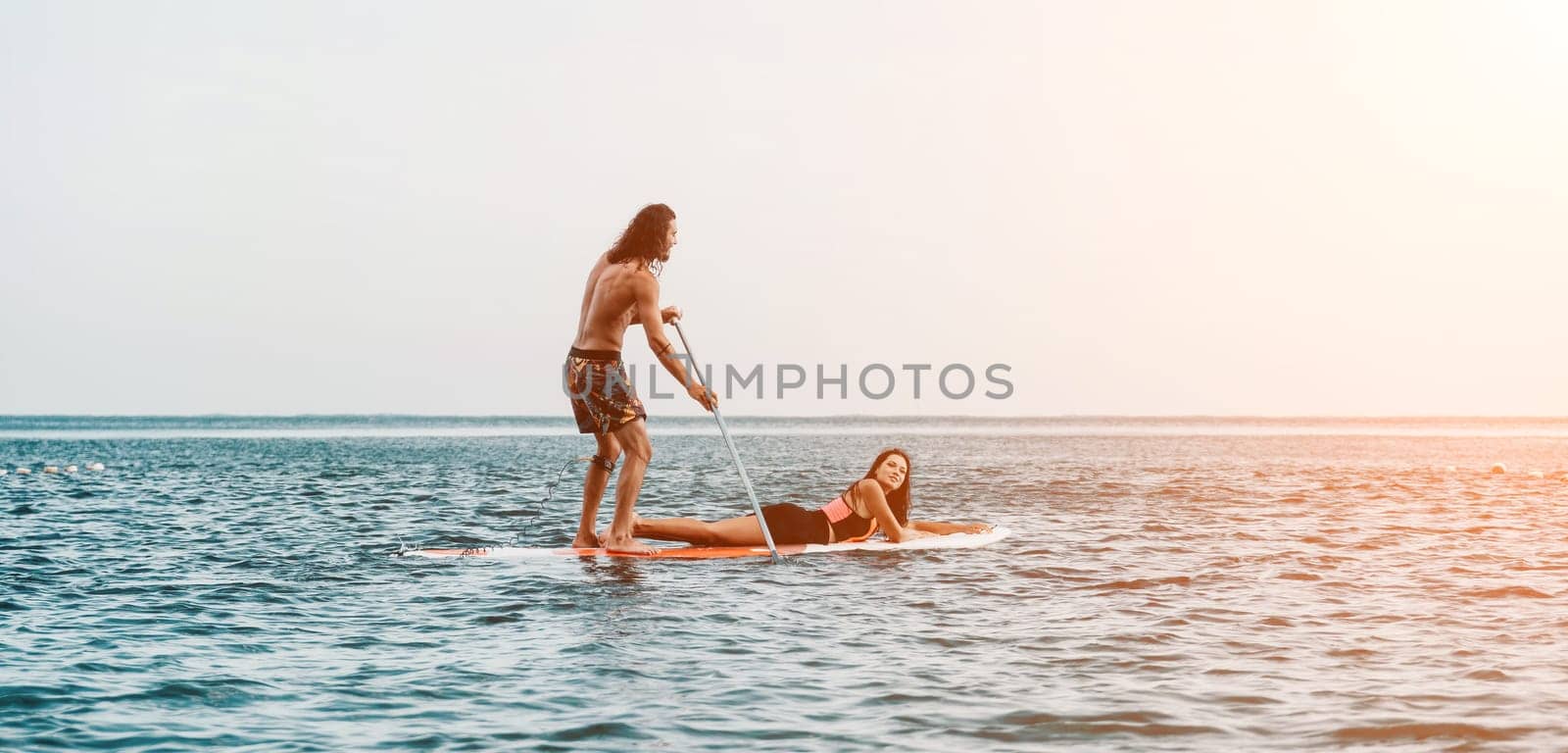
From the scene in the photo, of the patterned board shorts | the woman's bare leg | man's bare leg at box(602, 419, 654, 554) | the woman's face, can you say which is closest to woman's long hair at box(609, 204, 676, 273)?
the patterned board shorts

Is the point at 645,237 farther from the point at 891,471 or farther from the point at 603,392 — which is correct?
the point at 891,471

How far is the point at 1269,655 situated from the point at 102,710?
6.55 m

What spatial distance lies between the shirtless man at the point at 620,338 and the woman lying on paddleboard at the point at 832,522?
97 cm

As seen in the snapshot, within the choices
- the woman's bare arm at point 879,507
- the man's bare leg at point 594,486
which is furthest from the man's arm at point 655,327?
the woman's bare arm at point 879,507

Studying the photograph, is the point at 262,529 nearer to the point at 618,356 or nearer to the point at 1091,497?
the point at 618,356

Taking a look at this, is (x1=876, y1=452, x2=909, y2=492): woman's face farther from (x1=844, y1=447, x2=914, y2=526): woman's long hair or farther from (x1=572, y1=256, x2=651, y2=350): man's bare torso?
(x1=572, y1=256, x2=651, y2=350): man's bare torso

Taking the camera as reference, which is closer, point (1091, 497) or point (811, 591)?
point (811, 591)

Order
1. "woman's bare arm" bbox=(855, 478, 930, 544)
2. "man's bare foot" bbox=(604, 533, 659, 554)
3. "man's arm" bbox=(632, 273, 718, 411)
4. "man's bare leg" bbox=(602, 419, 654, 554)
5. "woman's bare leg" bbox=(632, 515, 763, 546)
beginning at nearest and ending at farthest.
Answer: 1. "man's arm" bbox=(632, 273, 718, 411)
2. "man's bare leg" bbox=(602, 419, 654, 554)
3. "man's bare foot" bbox=(604, 533, 659, 554)
4. "woman's bare leg" bbox=(632, 515, 763, 546)
5. "woman's bare arm" bbox=(855, 478, 930, 544)

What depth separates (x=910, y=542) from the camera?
14.2 m

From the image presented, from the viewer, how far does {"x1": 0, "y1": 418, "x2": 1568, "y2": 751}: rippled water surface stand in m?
6.72

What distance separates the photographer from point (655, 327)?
1271 cm

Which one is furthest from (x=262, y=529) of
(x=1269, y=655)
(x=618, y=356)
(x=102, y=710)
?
(x=1269, y=655)

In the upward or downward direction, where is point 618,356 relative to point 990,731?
upward

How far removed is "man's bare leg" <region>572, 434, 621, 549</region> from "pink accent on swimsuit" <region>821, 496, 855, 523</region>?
93.5 inches
